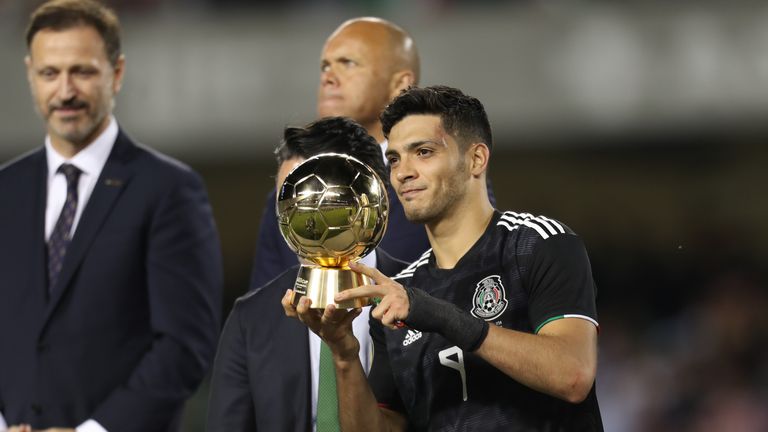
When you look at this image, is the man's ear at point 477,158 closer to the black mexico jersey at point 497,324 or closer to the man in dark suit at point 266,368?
the black mexico jersey at point 497,324

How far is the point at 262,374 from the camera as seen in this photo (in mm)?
2889

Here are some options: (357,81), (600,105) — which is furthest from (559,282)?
(600,105)

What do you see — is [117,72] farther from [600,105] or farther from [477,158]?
[600,105]

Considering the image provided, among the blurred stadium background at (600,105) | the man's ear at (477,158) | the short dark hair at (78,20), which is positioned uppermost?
the short dark hair at (78,20)

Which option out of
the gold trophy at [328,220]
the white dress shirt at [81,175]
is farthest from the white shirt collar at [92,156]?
the gold trophy at [328,220]

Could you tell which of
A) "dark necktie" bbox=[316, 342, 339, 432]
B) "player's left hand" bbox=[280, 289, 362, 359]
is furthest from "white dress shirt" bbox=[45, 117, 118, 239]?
"player's left hand" bbox=[280, 289, 362, 359]

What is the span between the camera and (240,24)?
382 inches

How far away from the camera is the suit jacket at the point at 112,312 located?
3453mm

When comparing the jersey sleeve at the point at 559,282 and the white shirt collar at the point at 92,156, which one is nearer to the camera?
the jersey sleeve at the point at 559,282

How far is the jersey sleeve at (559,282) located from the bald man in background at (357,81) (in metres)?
0.88

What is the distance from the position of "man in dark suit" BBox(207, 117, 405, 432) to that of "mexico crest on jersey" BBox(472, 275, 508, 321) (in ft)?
1.36

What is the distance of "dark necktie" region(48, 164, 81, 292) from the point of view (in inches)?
138

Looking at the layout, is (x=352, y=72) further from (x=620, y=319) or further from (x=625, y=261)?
(x=625, y=261)

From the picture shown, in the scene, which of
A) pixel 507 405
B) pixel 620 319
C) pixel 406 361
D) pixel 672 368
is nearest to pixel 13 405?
pixel 406 361
